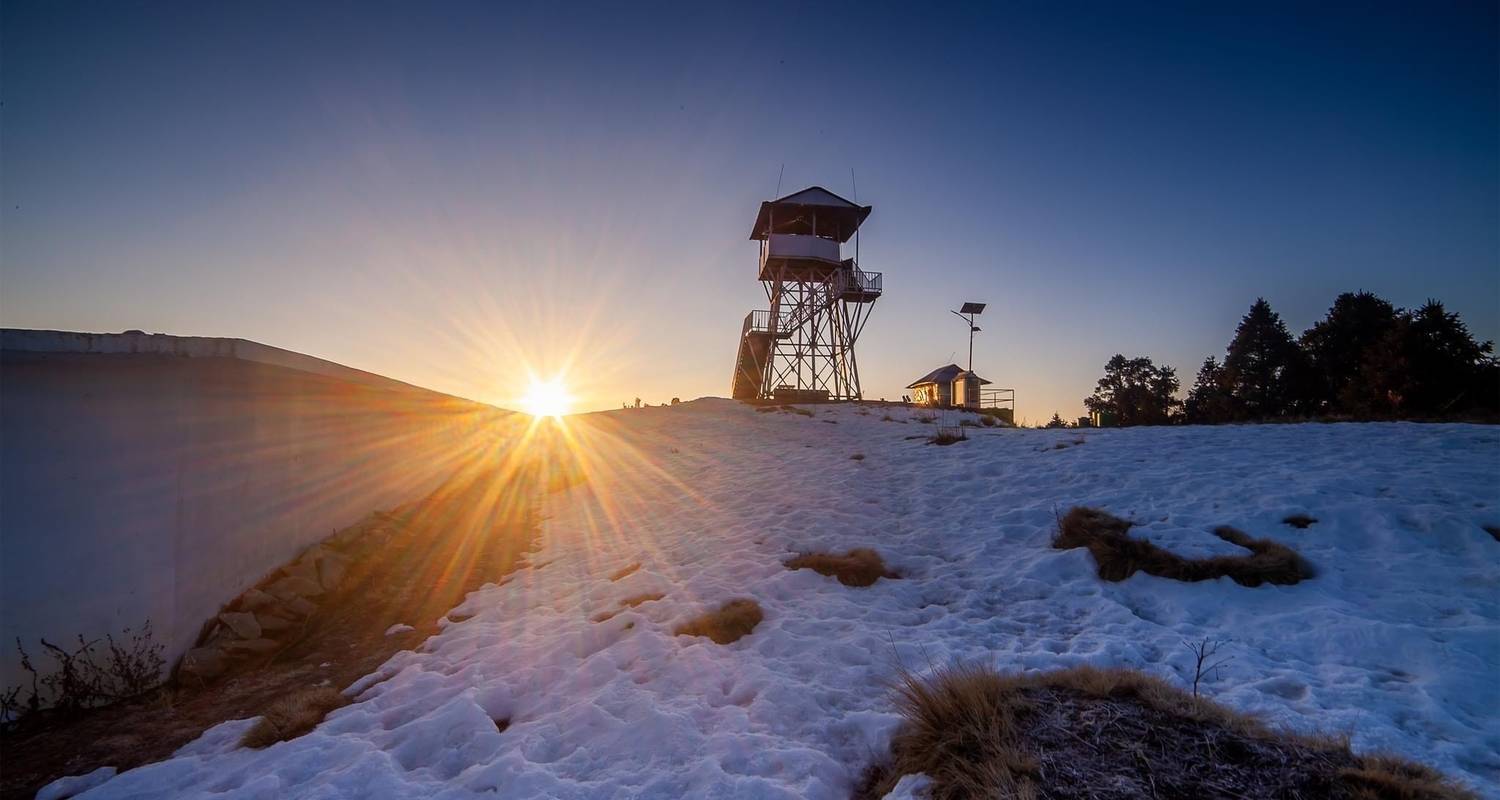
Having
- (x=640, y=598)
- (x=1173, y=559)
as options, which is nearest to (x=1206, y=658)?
(x=1173, y=559)

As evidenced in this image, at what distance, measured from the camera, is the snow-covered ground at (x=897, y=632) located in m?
3.73

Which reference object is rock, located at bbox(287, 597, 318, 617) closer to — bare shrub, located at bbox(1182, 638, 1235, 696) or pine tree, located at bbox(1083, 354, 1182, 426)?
bare shrub, located at bbox(1182, 638, 1235, 696)

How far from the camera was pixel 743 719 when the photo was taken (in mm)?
4176

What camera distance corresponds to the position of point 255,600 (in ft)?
22.2

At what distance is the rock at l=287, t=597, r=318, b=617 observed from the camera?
22.8ft

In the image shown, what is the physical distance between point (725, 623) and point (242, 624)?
5.37 metres

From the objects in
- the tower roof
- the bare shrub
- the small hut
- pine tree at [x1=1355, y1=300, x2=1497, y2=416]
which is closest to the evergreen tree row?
pine tree at [x1=1355, y1=300, x2=1497, y2=416]

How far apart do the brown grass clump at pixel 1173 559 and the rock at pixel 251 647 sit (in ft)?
29.6

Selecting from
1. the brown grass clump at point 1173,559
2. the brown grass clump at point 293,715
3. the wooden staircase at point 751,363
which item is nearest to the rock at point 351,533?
the brown grass clump at point 293,715

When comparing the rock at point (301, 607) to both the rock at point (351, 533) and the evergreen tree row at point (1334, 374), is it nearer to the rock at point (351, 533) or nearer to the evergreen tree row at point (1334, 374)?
the rock at point (351, 533)

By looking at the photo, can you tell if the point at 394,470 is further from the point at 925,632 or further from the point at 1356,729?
the point at 1356,729

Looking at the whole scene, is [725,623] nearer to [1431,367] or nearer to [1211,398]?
[1431,367]

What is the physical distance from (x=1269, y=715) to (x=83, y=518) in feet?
31.3

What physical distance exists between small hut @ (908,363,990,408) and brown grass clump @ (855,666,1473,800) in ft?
113
